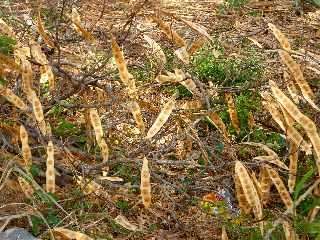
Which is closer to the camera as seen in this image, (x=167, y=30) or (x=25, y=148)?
(x=25, y=148)

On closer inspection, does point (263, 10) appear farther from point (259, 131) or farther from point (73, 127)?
point (73, 127)

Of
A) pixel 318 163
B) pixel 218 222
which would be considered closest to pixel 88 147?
pixel 218 222

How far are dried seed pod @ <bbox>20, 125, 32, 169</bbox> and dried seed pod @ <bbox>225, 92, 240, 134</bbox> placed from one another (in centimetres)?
106

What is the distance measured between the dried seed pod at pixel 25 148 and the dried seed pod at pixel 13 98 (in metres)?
0.09

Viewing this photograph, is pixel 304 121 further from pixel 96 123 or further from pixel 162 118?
pixel 96 123

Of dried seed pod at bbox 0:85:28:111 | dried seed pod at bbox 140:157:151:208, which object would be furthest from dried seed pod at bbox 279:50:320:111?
dried seed pod at bbox 0:85:28:111

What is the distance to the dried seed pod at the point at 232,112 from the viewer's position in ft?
11.5

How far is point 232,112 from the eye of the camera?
3541 millimetres

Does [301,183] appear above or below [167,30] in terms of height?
below

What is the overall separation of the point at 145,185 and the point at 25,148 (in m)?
0.57

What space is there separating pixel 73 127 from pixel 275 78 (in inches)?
56.4

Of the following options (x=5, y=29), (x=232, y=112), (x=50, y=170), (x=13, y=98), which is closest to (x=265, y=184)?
(x=232, y=112)

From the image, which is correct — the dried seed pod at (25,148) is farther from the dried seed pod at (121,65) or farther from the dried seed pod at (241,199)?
the dried seed pod at (241,199)

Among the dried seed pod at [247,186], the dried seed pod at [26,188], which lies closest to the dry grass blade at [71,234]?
the dried seed pod at [26,188]
